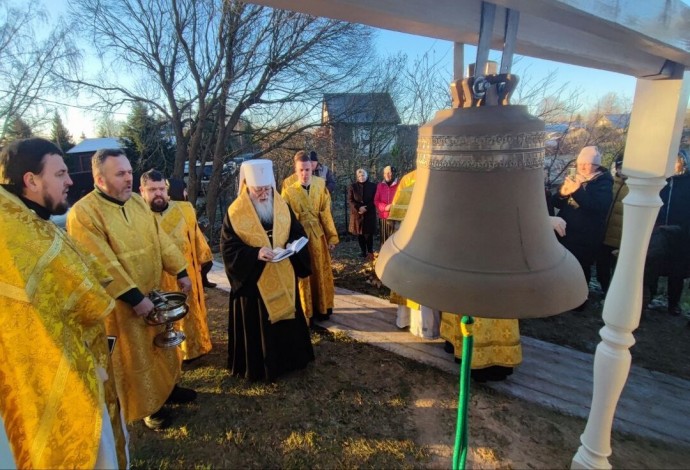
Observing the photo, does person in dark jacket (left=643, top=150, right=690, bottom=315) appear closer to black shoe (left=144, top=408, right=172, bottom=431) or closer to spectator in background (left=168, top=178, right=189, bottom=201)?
black shoe (left=144, top=408, right=172, bottom=431)

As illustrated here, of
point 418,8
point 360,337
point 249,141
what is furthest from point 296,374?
point 249,141

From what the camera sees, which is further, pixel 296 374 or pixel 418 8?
pixel 296 374

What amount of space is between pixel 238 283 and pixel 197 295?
825 mm

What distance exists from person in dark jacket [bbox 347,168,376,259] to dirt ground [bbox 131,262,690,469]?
174 inches

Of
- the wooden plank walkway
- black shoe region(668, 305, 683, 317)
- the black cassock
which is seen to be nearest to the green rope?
the wooden plank walkway

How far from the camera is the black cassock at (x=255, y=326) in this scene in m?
3.42

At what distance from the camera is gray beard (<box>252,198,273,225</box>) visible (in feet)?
11.6

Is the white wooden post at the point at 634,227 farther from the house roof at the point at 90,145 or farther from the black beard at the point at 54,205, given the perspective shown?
the house roof at the point at 90,145

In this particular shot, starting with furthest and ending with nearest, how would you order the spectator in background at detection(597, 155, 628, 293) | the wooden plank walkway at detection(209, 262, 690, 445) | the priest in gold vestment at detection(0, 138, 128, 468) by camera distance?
the spectator in background at detection(597, 155, 628, 293) → the wooden plank walkway at detection(209, 262, 690, 445) → the priest in gold vestment at detection(0, 138, 128, 468)

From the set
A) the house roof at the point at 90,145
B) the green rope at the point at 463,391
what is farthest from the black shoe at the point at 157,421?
the house roof at the point at 90,145

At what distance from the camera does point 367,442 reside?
2838 mm

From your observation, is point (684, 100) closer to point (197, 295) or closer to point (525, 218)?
point (525, 218)

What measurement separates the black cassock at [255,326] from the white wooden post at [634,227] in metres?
2.43

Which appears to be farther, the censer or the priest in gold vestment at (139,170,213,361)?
the priest in gold vestment at (139,170,213,361)
